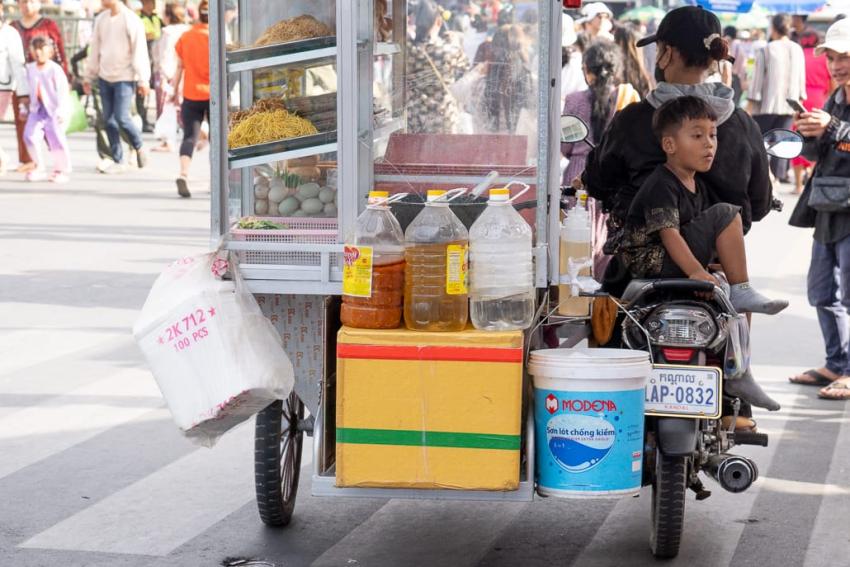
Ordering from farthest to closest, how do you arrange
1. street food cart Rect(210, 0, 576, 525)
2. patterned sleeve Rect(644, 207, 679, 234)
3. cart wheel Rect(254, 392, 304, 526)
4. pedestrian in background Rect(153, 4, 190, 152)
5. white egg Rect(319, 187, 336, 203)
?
pedestrian in background Rect(153, 4, 190, 152), cart wheel Rect(254, 392, 304, 526), patterned sleeve Rect(644, 207, 679, 234), white egg Rect(319, 187, 336, 203), street food cart Rect(210, 0, 576, 525)

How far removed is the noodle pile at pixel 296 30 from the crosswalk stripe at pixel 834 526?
2489mm

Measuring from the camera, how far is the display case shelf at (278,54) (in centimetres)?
463

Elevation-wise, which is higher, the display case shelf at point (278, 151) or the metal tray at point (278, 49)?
the metal tray at point (278, 49)

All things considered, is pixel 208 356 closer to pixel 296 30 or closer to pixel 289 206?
pixel 289 206

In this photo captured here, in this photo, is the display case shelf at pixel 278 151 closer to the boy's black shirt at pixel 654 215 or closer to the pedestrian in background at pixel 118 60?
the boy's black shirt at pixel 654 215

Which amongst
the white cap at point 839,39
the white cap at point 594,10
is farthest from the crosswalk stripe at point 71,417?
the white cap at point 594,10

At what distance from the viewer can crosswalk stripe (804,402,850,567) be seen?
4926 mm

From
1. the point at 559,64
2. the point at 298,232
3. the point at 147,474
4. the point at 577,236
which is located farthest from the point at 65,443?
the point at 559,64

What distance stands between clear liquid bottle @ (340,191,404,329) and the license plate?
87 centimetres

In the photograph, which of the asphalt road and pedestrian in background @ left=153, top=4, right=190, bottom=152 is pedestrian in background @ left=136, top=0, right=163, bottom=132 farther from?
the asphalt road

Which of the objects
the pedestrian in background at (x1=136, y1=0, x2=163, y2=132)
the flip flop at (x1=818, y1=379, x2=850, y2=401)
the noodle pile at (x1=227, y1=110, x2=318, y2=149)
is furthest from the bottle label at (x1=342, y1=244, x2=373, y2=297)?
the pedestrian in background at (x1=136, y1=0, x2=163, y2=132)

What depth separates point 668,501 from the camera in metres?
4.59

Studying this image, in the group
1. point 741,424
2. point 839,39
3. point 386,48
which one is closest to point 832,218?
point 839,39

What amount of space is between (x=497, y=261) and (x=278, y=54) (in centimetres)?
108
